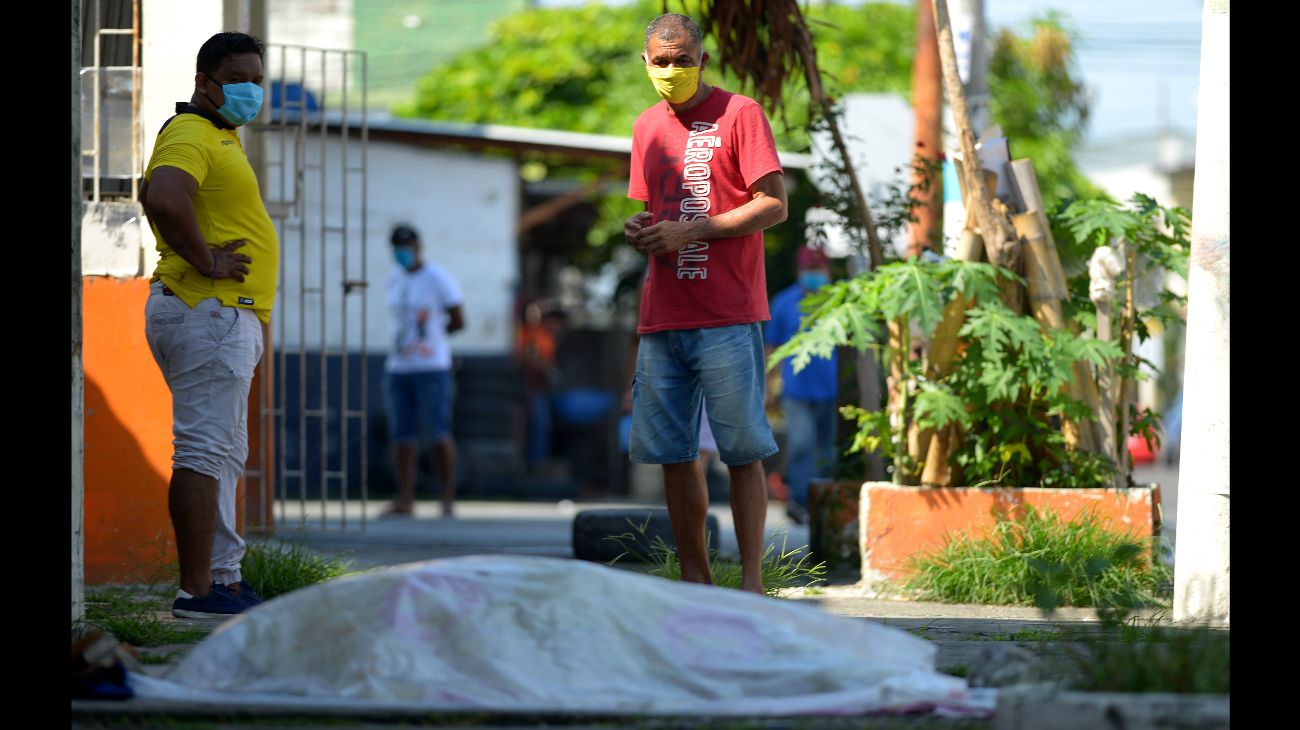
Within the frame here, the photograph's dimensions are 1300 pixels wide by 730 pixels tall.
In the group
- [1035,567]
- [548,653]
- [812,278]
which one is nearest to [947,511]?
[1035,567]

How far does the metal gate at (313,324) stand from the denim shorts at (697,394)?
307 centimetres

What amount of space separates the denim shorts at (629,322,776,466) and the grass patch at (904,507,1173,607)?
1.22 m

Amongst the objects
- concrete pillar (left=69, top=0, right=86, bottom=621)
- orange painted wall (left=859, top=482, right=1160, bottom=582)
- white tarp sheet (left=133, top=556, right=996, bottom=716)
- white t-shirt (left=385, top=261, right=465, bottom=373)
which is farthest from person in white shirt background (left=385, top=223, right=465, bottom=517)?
white tarp sheet (left=133, top=556, right=996, bottom=716)

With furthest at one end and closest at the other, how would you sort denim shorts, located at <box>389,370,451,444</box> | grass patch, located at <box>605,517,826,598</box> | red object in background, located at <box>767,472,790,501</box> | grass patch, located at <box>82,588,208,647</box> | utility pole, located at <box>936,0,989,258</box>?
red object in background, located at <box>767,472,790,501</box> → denim shorts, located at <box>389,370,451,444</box> → utility pole, located at <box>936,0,989,258</box> → grass patch, located at <box>605,517,826,598</box> → grass patch, located at <box>82,588,208,647</box>

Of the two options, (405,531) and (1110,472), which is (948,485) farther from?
(405,531)

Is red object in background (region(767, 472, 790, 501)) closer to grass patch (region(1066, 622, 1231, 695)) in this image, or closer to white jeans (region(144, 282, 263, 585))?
white jeans (region(144, 282, 263, 585))

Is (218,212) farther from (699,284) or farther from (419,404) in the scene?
(419,404)

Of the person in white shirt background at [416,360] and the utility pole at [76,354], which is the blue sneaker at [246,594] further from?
the person in white shirt background at [416,360]

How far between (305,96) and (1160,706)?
250 inches

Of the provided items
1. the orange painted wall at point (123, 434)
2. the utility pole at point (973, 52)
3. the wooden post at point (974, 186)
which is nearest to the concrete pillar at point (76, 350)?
the orange painted wall at point (123, 434)

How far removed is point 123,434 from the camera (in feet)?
21.7

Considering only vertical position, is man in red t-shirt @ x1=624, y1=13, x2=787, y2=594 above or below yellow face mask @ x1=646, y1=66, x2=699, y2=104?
below

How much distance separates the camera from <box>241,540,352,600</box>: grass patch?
235 inches
